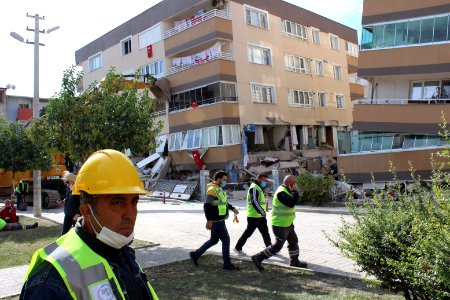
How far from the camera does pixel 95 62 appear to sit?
41.1 metres

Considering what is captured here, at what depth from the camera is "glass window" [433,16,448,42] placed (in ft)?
67.1

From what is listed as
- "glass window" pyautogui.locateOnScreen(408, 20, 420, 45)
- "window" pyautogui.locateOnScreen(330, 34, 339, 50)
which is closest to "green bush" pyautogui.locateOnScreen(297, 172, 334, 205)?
"glass window" pyautogui.locateOnScreen(408, 20, 420, 45)

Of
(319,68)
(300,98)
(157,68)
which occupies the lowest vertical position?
(300,98)

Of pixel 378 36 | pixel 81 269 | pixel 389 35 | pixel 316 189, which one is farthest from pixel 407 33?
pixel 81 269

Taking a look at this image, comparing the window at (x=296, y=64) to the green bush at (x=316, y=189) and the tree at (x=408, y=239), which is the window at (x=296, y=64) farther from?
the tree at (x=408, y=239)

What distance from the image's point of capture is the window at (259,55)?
3077 centimetres

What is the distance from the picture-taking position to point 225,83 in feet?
94.8

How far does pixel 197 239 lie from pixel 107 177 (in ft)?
32.6

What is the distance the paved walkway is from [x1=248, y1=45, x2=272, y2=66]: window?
14571 millimetres

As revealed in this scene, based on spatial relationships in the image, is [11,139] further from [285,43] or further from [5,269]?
[285,43]

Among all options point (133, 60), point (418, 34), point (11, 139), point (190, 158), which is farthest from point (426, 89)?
point (133, 60)

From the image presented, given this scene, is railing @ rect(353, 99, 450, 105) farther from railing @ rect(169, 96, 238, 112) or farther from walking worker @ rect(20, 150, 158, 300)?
walking worker @ rect(20, 150, 158, 300)

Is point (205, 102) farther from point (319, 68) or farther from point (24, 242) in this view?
point (24, 242)

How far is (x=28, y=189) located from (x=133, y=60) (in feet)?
51.9
